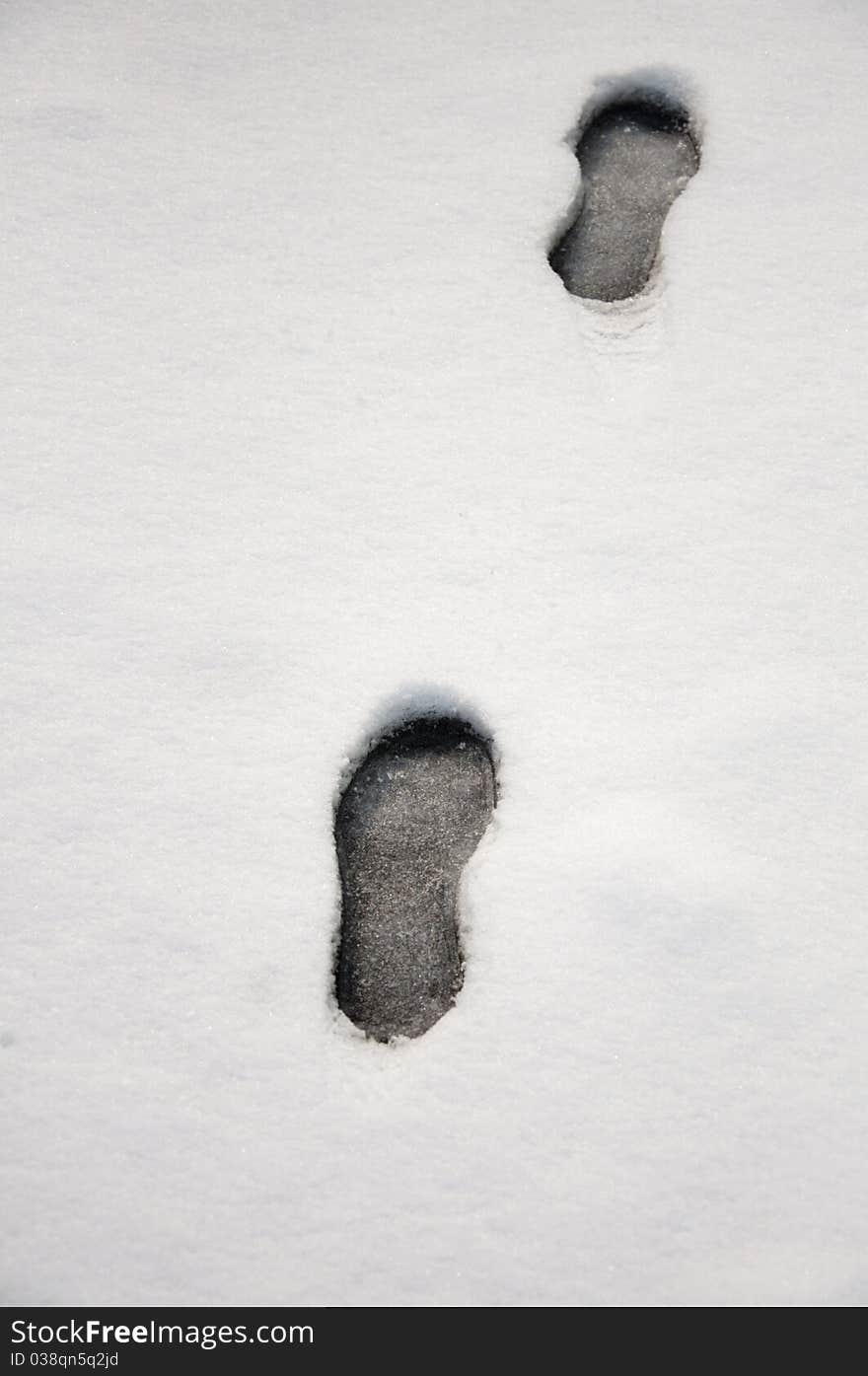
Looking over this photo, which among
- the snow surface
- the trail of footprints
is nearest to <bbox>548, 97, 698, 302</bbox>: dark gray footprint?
the snow surface

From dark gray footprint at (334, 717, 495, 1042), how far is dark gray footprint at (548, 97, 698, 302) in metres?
0.67

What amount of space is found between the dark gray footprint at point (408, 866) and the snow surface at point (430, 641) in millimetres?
26

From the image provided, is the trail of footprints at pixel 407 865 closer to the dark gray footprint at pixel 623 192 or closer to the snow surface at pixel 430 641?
the snow surface at pixel 430 641

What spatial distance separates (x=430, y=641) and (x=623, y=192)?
0.72 metres

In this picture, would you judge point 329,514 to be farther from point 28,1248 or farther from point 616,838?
point 28,1248

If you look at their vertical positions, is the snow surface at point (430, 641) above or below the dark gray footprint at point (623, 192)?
below

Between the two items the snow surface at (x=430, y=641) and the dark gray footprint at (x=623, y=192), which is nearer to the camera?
the snow surface at (x=430, y=641)

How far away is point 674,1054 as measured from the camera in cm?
113

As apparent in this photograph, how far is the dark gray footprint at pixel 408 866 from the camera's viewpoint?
1.15 metres

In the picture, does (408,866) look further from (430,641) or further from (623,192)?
(623,192)

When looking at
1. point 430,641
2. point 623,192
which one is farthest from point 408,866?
point 623,192

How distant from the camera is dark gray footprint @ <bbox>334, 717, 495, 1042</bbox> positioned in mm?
1150

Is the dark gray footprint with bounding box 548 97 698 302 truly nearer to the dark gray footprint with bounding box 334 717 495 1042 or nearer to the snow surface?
the snow surface

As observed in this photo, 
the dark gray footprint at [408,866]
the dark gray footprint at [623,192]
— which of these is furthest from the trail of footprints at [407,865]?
the dark gray footprint at [623,192]
